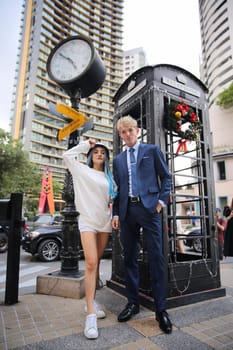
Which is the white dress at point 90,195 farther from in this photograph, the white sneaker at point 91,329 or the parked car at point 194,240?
the parked car at point 194,240

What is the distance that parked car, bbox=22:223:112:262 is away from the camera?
7.37 metres

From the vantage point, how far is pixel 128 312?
242 centimetres

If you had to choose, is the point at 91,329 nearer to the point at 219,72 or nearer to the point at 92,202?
the point at 92,202

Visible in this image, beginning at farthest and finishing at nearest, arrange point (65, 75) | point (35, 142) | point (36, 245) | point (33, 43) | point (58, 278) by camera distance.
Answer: point (33, 43) < point (35, 142) < point (36, 245) < point (65, 75) < point (58, 278)

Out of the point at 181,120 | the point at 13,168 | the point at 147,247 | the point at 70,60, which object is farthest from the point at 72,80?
the point at 13,168

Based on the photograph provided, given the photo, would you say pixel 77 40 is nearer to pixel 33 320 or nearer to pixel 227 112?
pixel 33 320

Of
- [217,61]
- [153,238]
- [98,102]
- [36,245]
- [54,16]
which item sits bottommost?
[36,245]

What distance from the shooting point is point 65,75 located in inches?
143

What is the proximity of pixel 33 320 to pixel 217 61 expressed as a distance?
153 feet

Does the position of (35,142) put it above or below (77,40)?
above

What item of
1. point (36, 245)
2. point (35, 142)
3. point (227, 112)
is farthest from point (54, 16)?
point (36, 245)

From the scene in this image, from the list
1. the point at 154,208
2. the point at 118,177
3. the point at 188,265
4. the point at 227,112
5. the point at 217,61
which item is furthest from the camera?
the point at 217,61

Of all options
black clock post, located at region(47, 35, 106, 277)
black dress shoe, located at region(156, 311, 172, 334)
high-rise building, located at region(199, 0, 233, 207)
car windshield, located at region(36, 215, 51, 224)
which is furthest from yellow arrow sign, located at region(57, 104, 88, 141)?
high-rise building, located at region(199, 0, 233, 207)

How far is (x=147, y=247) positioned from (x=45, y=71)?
63657 mm
